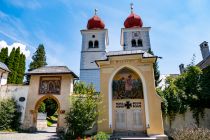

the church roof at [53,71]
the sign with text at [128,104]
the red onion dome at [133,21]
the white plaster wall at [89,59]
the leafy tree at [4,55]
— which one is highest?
the red onion dome at [133,21]

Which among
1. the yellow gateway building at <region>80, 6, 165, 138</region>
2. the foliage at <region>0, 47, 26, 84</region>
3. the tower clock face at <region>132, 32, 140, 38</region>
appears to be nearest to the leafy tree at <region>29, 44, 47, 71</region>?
the foliage at <region>0, 47, 26, 84</region>

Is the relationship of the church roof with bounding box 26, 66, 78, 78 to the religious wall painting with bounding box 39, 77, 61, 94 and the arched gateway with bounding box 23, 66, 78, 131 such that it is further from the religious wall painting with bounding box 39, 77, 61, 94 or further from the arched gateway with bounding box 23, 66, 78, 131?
the religious wall painting with bounding box 39, 77, 61, 94

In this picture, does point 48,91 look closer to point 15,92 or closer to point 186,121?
point 15,92

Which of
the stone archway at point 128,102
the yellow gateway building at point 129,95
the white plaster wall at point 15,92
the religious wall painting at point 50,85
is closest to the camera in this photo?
the yellow gateway building at point 129,95

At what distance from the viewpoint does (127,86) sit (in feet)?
61.0

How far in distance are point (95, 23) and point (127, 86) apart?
22.6 metres

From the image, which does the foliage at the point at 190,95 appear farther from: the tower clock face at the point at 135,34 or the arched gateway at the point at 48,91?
the tower clock face at the point at 135,34

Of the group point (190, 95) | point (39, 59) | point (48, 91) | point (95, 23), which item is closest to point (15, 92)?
point (48, 91)

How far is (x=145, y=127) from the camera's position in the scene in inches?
682

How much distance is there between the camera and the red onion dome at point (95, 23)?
1494 inches

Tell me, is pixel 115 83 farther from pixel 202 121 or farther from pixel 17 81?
pixel 17 81

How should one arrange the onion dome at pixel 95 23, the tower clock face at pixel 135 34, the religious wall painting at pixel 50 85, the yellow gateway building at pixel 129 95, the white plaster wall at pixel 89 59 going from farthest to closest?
the onion dome at pixel 95 23 < the tower clock face at pixel 135 34 < the white plaster wall at pixel 89 59 < the religious wall painting at pixel 50 85 < the yellow gateway building at pixel 129 95

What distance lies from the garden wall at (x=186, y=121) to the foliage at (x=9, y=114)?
49.5 feet

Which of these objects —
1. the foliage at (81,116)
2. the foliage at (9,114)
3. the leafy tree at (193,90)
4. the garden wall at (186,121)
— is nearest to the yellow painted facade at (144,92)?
the foliage at (81,116)
